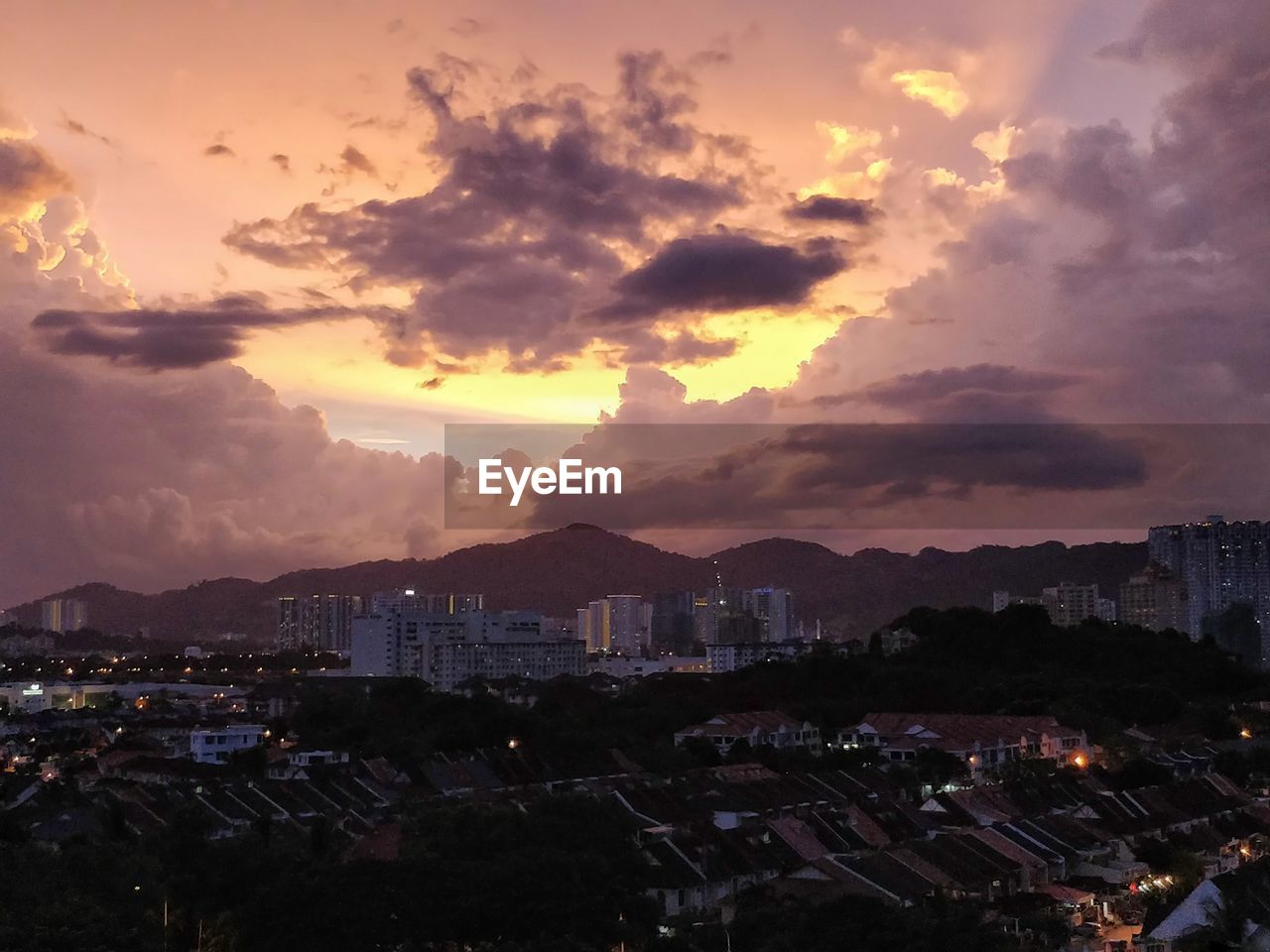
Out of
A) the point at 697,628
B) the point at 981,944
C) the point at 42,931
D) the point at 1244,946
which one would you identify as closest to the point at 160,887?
the point at 42,931

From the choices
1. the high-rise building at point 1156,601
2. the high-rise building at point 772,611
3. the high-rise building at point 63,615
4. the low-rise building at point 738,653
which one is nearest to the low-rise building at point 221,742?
the low-rise building at point 738,653

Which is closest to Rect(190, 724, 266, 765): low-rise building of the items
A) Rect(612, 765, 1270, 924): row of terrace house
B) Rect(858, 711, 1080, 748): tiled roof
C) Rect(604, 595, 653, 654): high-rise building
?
Rect(612, 765, 1270, 924): row of terrace house

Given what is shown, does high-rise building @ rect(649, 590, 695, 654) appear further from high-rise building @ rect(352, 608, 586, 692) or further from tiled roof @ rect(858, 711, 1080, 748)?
tiled roof @ rect(858, 711, 1080, 748)

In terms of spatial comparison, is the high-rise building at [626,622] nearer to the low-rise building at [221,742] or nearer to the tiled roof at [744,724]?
the tiled roof at [744,724]

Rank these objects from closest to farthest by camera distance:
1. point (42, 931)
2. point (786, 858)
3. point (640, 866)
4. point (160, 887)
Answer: point (42, 931), point (160, 887), point (640, 866), point (786, 858)

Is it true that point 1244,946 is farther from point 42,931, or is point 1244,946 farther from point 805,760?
point 805,760

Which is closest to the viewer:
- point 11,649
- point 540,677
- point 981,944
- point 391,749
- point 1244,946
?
point 1244,946

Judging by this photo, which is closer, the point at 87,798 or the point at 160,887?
the point at 160,887
